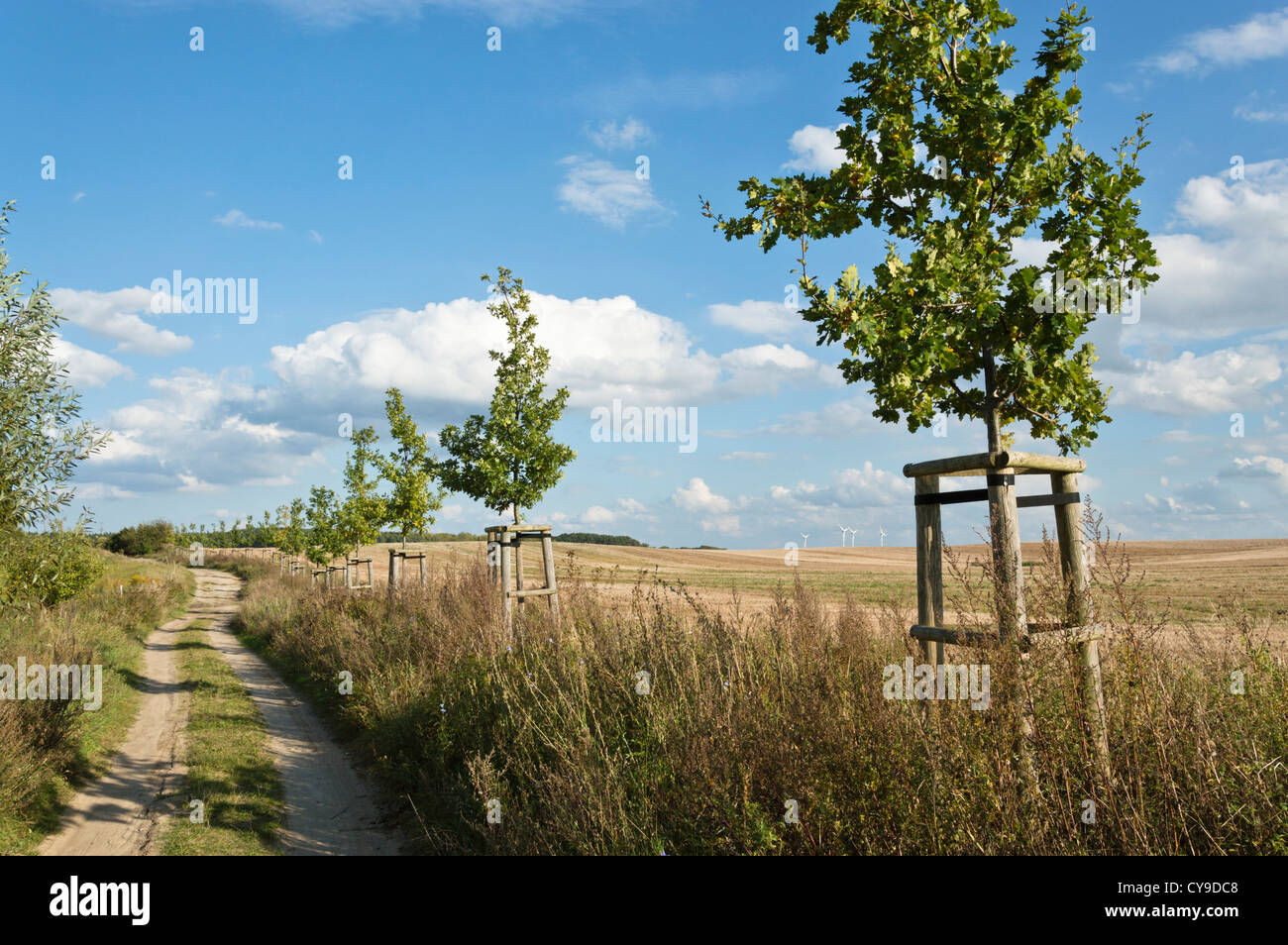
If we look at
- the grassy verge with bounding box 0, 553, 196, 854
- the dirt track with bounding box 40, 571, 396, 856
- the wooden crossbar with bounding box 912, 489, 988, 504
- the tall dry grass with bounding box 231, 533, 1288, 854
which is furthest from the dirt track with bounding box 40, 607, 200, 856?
the wooden crossbar with bounding box 912, 489, 988, 504

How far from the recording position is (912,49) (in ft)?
16.0

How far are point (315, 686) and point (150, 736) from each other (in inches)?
128

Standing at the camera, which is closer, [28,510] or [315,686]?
[28,510]

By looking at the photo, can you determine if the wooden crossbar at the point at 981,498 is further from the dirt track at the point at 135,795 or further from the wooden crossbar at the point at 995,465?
the dirt track at the point at 135,795

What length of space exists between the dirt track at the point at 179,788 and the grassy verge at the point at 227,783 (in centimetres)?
15

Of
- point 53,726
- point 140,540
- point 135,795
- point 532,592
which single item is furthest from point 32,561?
point 140,540

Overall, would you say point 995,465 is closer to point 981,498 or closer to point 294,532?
point 981,498

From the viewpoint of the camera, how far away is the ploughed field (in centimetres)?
1021

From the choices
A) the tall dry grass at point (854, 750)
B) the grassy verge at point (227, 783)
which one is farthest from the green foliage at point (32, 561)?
the tall dry grass at point (854, 750)

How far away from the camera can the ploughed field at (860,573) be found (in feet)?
33.5
